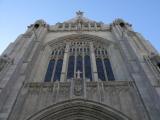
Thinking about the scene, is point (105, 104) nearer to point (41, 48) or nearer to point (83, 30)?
point (41, 48)

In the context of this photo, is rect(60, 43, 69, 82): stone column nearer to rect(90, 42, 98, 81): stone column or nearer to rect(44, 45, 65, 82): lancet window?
rect(44, 45, 65, 82): lancet window

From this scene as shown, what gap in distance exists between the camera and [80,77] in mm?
16438

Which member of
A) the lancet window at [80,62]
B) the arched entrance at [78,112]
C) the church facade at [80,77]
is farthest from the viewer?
the lancet window at [80,62]

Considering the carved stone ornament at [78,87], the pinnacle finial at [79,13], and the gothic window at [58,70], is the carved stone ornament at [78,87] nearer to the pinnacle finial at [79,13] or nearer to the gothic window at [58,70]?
the gothic window at [58,70]

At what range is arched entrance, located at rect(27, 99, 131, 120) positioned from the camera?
12.7 meters

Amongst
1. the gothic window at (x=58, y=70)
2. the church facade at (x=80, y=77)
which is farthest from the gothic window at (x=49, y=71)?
the gothic window at (x=58, y=70)

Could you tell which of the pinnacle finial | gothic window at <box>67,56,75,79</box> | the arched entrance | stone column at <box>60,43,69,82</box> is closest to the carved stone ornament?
the arched entrance

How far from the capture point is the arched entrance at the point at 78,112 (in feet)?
41.6

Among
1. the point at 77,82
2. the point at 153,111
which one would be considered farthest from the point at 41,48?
the point at 153,111

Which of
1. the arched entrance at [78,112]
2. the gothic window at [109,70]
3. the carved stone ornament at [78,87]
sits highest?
the gothic window at [109,70]

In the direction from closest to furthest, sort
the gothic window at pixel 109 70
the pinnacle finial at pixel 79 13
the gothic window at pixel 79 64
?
the gothic window at pixel 109 70 → the gothic window at pixel 79 64 → the pinnacle finial at pixel 79 13

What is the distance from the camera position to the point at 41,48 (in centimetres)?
2134

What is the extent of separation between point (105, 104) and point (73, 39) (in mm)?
11815

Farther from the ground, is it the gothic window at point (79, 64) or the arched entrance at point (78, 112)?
the gothic window at point (79, 64)
